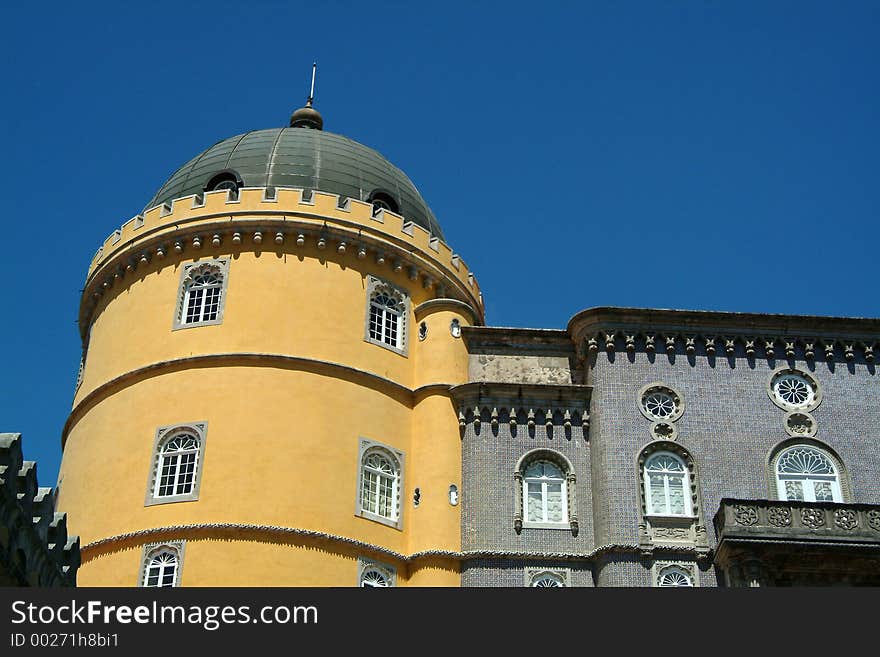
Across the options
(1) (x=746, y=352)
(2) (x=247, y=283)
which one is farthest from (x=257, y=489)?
(1) (x=746, y=352)

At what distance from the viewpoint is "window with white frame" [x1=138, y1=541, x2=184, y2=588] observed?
30812 mm

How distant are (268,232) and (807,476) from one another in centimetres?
1609

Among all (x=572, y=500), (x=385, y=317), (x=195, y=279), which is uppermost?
(x=195, y=279)

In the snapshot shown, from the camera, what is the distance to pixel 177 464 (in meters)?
32.5

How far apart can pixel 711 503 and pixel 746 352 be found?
15.8ft

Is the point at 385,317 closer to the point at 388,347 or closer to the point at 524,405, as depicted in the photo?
the point at 388,347

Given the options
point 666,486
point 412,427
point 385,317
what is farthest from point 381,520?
point 666,486

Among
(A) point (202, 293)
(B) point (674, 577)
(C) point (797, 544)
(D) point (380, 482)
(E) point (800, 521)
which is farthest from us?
(A) point (202, 293)

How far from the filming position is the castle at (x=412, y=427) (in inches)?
1225

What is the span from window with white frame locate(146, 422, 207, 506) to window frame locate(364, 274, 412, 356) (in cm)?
559

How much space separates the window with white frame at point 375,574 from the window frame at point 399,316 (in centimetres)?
645

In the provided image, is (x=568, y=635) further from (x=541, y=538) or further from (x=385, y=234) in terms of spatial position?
(x=385, y=234)

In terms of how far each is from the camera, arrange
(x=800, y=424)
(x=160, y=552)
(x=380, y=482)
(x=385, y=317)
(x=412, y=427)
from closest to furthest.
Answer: (x=160, y=552) < (x=380, y=482) < (x=800, y=424) < (x=412, y=427) < (x=385, y=317)

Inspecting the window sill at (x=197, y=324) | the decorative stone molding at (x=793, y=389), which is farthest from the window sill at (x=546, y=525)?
the window sill at (x=197, y=324)
